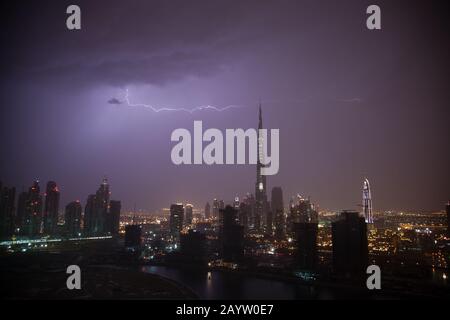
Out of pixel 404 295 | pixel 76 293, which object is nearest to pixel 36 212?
pixel 76 293

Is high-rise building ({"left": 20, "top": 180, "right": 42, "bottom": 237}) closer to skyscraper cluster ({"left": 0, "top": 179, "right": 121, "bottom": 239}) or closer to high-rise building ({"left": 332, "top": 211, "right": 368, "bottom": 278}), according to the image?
skyscraper cluster ({"left": 0, "top": 179, "right": 121, "bottom": 239})

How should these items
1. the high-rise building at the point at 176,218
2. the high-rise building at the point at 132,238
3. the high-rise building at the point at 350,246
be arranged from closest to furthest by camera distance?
1. the high-rise building at the point at 350,246
2. the high-rise building at the point at 132,238
3. the high-rise building at the point at 176,218

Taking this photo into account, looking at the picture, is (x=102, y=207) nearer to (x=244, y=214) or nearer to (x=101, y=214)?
(x=101, y=214)

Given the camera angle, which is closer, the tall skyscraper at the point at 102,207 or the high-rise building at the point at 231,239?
the high-rise building at the point at 231,239

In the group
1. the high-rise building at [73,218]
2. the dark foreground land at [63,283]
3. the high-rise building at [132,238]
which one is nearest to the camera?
the dark foreground land at [63,283]

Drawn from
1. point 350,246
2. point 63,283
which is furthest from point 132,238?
point 350,246

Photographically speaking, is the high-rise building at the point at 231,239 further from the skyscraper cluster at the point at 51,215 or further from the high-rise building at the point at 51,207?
the high-rise building at the point at 51,207

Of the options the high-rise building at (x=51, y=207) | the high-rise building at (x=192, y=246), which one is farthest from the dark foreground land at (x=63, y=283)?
the high-rise building at (x=51, y=207)
